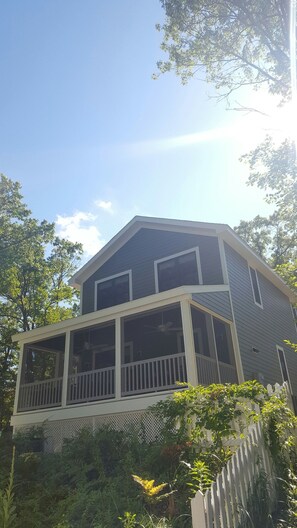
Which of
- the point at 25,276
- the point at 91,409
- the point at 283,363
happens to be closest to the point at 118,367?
the point at 91,409

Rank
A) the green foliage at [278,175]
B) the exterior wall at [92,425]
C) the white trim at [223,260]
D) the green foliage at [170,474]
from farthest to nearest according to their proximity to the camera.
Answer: the green foliage at [278,175] → the white trim at [223,260] → the exterior wall at [92,425] → the green foliage at [170,474]

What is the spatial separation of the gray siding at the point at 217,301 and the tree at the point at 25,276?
14.4 meters

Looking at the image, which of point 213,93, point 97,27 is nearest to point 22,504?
point 97,27

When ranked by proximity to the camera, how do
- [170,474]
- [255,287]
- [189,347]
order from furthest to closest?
1. [255,287]
2. [189,347]
3. [170,474]

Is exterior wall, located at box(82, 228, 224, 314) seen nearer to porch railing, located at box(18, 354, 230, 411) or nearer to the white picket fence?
porch railing, located at box(18, 354, 230, 411)

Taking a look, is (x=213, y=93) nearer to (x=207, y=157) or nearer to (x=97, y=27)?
(x=207, y=157)

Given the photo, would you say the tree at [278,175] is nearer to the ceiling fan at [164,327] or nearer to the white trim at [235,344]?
the white trim at [235,344]

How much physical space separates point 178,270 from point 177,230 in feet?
5.35

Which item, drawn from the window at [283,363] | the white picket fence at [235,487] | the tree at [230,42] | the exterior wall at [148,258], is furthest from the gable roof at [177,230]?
the white picket fence at [235,487]

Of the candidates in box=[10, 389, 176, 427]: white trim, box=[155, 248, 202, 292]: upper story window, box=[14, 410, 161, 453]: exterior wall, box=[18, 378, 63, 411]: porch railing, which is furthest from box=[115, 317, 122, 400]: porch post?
box=[155, 248, 202, 292]: upper story window

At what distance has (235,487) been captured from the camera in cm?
378

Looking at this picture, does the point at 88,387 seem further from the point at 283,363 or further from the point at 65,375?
the point at 283,363

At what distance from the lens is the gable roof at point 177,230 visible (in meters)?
13.4

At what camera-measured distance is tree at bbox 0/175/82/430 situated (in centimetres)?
2408
